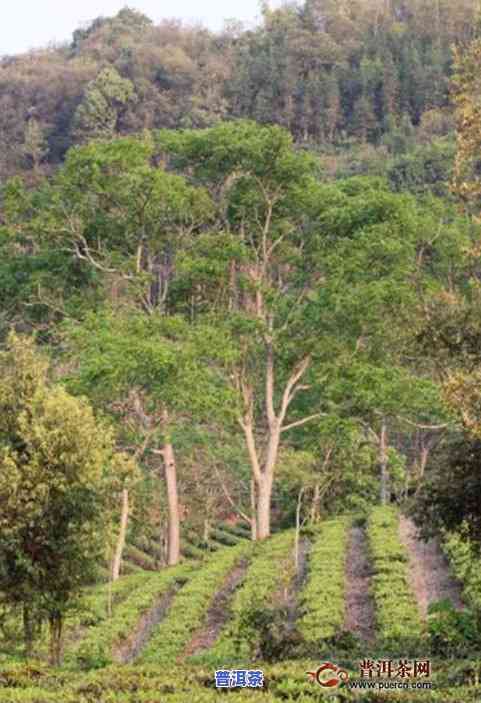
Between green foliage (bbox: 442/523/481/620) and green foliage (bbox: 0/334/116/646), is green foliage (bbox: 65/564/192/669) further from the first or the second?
green foliage (bbox: 442/523/481/620)

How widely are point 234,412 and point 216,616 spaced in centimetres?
1034

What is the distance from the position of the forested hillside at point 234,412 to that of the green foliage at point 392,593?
Answer: 0.12 metres

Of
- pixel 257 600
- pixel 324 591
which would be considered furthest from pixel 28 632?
pixel 324 591

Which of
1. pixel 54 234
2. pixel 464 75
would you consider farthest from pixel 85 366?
pixel 464 75

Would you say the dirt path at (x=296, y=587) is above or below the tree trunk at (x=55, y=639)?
below

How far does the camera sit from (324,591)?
26.6 metres

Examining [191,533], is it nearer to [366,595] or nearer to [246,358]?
[246,358]

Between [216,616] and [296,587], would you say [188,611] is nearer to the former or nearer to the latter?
[216,616]

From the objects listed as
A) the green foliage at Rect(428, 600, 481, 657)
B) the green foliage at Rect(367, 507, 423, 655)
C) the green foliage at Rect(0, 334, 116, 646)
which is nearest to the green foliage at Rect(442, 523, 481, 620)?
the green foliage at Rect(428, 600, 481, 657)

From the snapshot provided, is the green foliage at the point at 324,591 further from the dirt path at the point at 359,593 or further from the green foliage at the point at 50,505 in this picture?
the green foliage at the point at 50,505

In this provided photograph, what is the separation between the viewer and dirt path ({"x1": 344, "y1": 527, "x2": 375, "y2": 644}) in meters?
23.7

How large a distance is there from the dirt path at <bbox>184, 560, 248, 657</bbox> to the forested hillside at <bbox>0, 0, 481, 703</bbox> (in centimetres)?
16

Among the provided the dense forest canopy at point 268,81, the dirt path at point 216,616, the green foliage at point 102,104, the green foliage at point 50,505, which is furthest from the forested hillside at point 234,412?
the dense forest canopy at point 268,81

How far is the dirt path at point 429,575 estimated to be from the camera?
84.3 ft
